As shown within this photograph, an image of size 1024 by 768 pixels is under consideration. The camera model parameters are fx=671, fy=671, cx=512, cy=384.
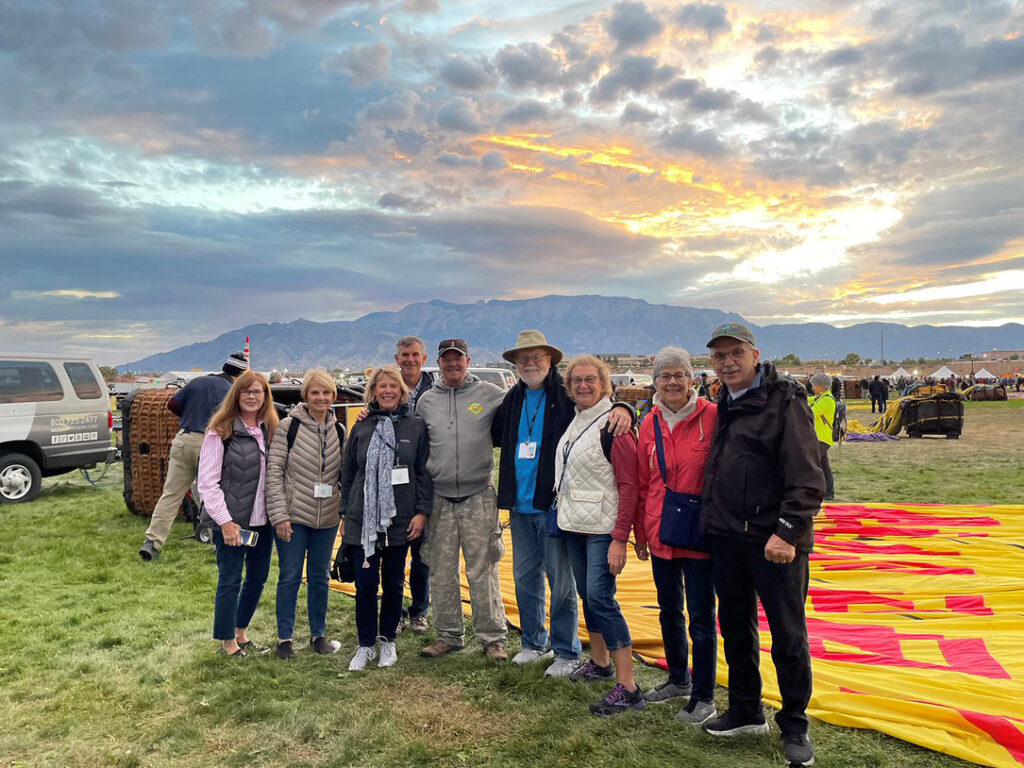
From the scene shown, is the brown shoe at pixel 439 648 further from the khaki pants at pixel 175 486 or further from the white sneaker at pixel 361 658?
the khaki pants at pixel 175 486

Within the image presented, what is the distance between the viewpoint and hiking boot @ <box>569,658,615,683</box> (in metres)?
3.94

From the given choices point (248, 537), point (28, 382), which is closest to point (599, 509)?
point (248, 537)

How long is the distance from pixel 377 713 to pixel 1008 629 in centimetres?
412

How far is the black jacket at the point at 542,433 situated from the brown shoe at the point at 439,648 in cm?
107

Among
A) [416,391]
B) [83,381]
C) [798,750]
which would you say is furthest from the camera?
[83,381]

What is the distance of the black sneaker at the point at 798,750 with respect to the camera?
301 cm

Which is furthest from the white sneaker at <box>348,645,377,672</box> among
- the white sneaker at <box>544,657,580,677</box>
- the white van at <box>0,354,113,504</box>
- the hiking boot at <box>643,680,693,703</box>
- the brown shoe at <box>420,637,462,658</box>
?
the white van at <box>0,354,113,504</box>

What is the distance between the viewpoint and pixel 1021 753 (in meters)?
3.00

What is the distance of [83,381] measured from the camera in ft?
33.2

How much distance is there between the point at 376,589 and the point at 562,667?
1.25 metres

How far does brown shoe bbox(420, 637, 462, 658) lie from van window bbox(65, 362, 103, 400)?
26.9 ft

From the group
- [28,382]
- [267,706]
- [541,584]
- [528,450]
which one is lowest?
[267,706]

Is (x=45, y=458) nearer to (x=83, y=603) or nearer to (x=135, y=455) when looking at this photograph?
(x=135, y=455)

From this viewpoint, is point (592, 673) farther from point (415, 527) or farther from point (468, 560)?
point (415, 527)
